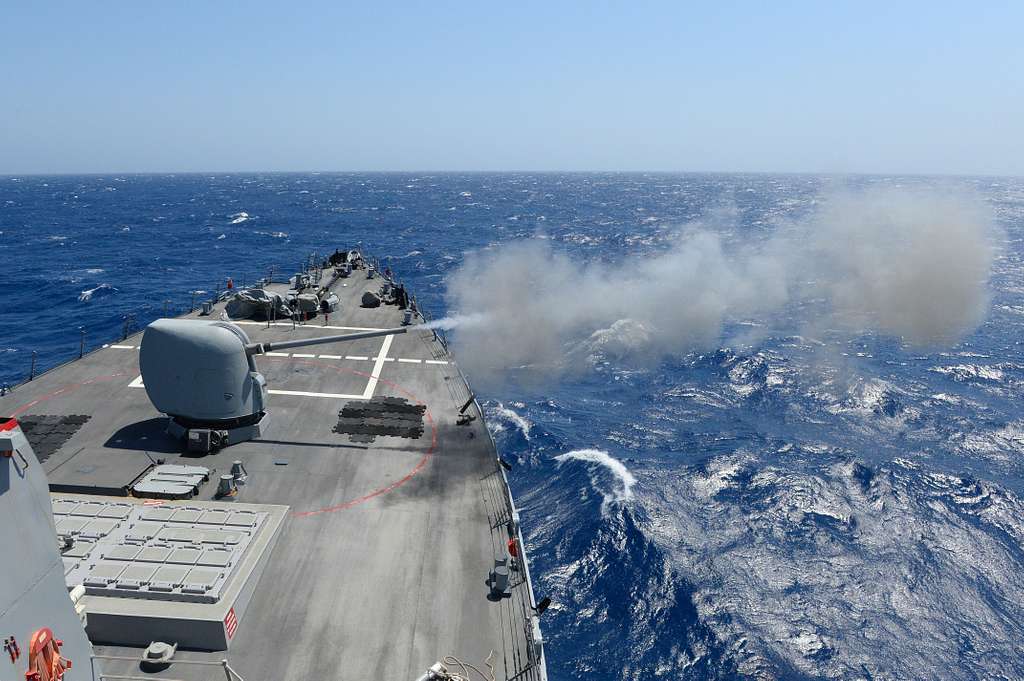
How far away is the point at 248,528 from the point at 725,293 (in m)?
52.4

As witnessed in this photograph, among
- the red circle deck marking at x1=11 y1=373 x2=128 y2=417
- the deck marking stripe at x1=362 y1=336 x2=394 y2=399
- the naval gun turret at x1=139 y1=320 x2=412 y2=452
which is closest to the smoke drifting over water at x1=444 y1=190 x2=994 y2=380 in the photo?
the deck marking stripe at x1=362 y1=336 x2=394 y2=399

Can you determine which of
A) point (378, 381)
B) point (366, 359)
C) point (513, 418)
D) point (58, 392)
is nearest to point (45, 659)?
point (378, 381)

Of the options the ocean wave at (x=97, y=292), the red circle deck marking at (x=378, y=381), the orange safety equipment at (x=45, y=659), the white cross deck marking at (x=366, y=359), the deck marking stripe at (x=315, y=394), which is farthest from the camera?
the ocean wave at (x=97, y=292)

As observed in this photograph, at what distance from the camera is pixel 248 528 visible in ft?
47.9

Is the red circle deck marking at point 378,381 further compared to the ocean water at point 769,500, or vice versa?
the ocean water at point 769,500

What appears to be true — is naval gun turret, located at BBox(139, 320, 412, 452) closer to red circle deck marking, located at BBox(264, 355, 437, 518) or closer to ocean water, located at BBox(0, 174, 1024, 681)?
red circle deck marking, located at BBox(264, 355, 437, 518)

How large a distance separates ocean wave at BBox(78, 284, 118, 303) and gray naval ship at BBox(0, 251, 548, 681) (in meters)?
→ 39.6

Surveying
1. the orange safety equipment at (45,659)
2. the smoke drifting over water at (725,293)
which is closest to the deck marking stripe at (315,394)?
the smoke drifting over water at (725,293)

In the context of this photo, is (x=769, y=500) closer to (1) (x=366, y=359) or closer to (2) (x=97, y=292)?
(1) (x=366, y=359)

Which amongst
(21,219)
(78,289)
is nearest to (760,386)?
(78,289)

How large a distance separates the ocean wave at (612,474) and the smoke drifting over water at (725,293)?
12.5 m

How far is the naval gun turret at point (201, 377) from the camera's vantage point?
736 inches

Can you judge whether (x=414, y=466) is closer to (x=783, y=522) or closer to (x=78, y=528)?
(x=78, y=528)

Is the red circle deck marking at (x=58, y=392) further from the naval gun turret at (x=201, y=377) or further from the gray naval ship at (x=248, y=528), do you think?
the naval gun turret at (x=201, y=377)
